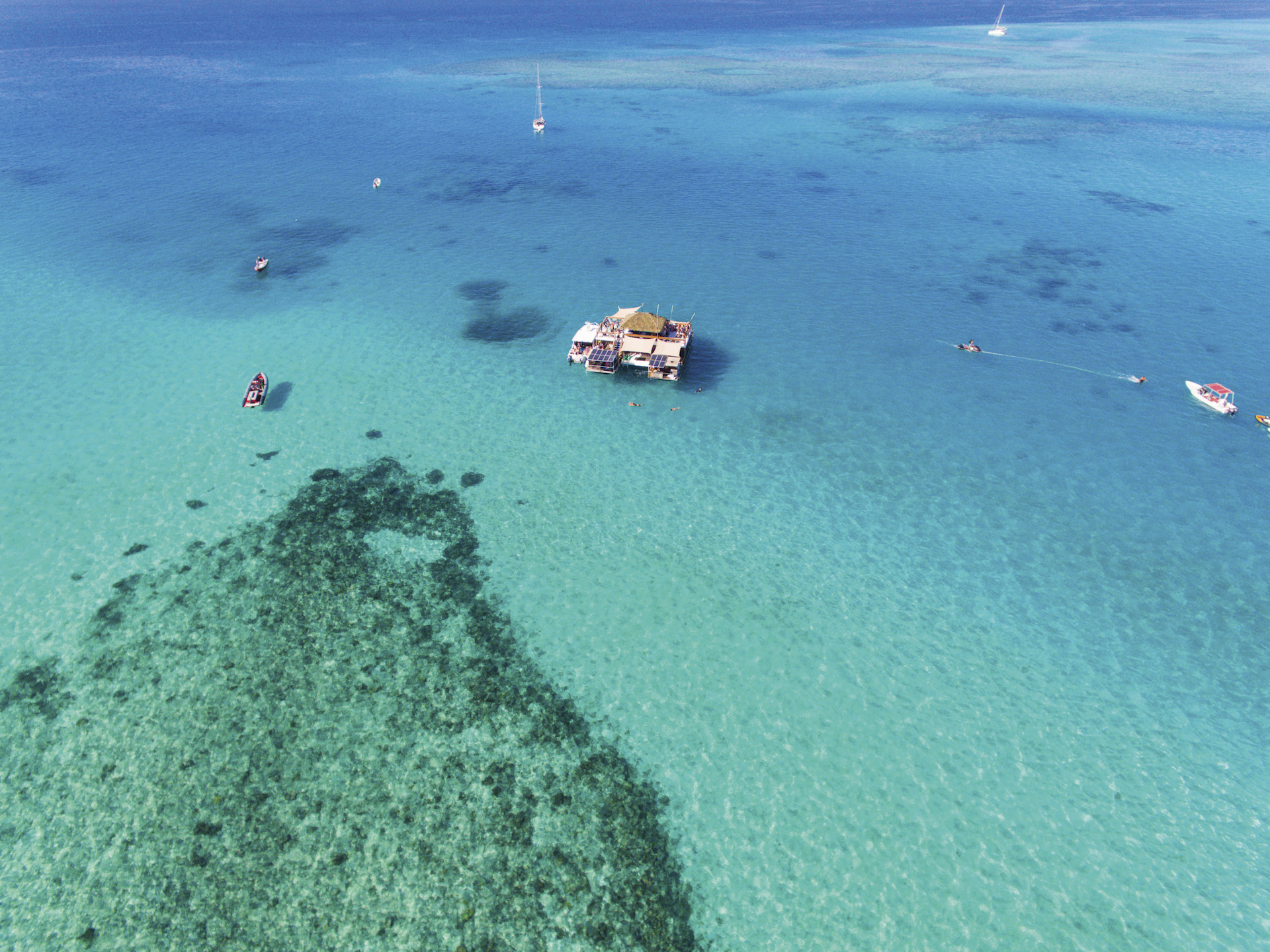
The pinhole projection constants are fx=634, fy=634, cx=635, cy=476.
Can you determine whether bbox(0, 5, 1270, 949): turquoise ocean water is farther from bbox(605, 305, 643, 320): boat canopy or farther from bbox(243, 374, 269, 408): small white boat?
bbox(605, 305, 643, 320): boat canopy

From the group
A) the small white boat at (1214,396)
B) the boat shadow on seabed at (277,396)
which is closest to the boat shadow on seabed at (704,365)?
the boat shadow on seabed at (277,396)

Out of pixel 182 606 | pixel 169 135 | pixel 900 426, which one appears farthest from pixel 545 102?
pixel 182 606

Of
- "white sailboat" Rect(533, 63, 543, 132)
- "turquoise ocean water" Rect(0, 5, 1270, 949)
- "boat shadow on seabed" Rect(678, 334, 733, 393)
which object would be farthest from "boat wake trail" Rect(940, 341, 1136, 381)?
"white sailboat" Rect(533, 63, 543, 132)

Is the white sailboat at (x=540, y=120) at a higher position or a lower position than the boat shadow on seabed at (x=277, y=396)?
higher

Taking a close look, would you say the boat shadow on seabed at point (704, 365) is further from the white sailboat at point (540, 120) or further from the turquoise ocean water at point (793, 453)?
the white sailboat at point (540, 120)

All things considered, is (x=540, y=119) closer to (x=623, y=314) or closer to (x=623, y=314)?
(x=623, y=314)

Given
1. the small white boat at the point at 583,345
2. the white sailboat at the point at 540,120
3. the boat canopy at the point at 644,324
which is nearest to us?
the boat canopy at the point at 644,324

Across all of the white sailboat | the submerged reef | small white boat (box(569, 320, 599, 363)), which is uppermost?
the white sailboat
